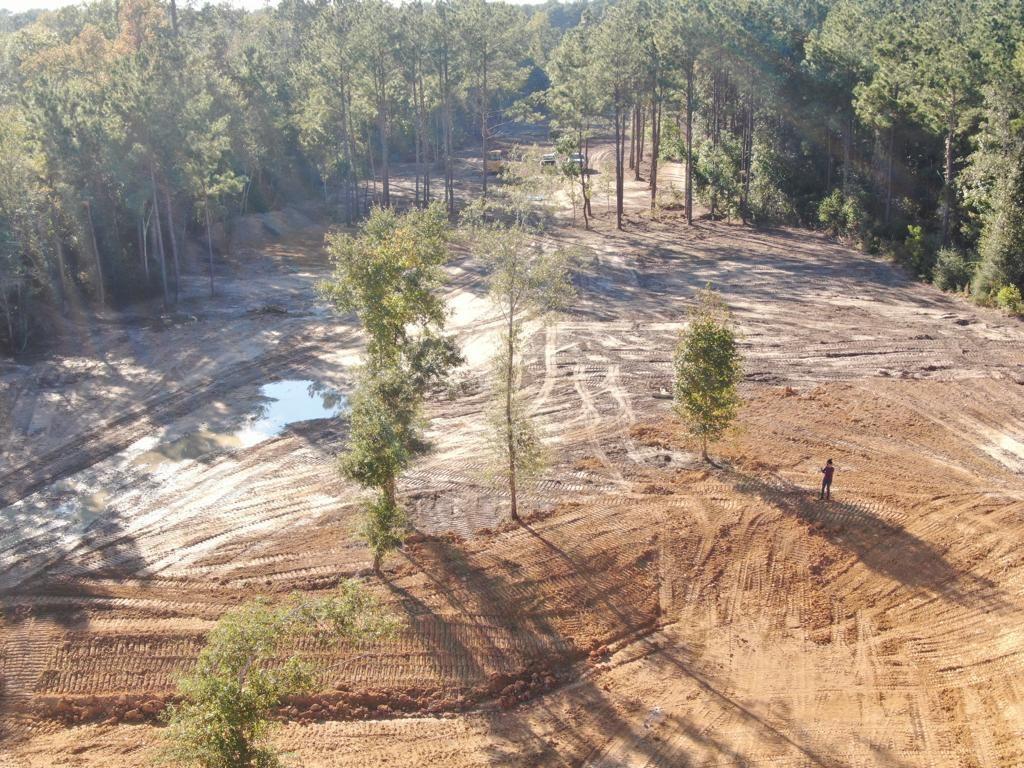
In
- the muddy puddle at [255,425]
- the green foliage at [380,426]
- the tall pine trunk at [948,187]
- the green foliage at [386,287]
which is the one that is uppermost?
the tall pine trunk at [948,187]

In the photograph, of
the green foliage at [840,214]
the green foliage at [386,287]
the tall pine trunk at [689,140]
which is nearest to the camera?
the green foliage at [386,287]

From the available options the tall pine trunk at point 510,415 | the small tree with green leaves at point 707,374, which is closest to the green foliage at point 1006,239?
the small tree with green leaves at point 707,374

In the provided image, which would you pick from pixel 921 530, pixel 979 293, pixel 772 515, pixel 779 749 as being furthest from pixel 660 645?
pixel 979 293

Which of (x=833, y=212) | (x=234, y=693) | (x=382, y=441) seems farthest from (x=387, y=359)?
(x=833, y=212)

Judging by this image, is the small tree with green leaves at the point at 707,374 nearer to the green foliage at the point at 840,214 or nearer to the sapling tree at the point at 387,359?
the sapling tree at the point at 387,359

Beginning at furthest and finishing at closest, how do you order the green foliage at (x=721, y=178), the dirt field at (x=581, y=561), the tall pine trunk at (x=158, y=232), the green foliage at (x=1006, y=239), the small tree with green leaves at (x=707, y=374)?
the green foliage at (x=721, y=178)
the tall pine trunk at (x=158, y=232)
the green foliage at (x=1006, y=239)
the small tree with green leaves at (x=707, y=374)
the dirt field at (x=581, y=561)

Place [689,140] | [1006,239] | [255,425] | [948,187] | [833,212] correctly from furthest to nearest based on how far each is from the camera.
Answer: [689,140]
[833,212]
[948,187]
[1006,239]
[255,425]

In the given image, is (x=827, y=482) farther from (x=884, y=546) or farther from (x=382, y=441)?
(x=382, y=441)
